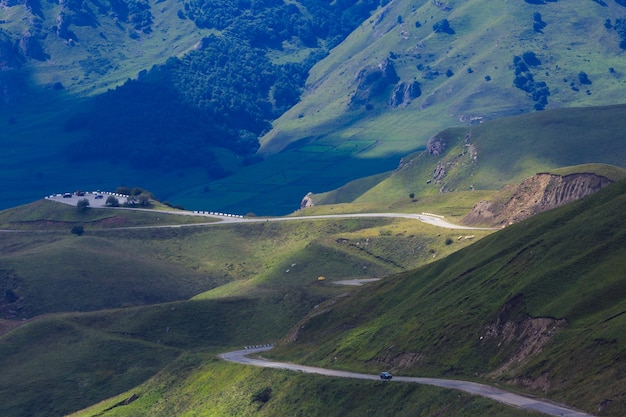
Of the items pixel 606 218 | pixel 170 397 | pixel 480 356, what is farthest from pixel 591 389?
pixel 170 397

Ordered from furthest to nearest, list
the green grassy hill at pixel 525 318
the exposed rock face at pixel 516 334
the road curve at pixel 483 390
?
the exposed rock face at pixel 516 334 < the green grassy hill at pixel 525 318 < the road curve at pixel 483 390

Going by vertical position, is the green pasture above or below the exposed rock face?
below

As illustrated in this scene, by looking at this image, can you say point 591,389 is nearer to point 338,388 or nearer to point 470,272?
point 338,388

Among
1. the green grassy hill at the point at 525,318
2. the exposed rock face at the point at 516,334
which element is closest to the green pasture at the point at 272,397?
the green grassy hill at the point at 525,318

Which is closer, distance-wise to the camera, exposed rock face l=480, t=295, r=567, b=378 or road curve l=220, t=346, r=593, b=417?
road curve l=220, t=346, r=593, b=417

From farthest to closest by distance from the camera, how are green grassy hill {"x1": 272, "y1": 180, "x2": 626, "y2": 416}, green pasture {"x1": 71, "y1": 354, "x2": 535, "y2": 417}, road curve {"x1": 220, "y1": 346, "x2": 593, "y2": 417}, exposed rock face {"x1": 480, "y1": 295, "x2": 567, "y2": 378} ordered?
exposed rock face {"x1": 480, "y1": 295, "x2": 567, "y2": 378} < green pasture {"x1": 71, "y1": 354, "x2": 535, "y2": 417} < green grassy hill {"x1": 272, "y1": 180, "x2": 626, "y2": 416} < road curve {"x1": 220, "y1": 346, "x2": 593, "y2": 417}

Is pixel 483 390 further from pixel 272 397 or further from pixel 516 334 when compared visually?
pixel 272 397

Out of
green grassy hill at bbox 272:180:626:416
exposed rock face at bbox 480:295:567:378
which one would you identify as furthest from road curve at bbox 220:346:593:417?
exposed rock face at bbox 480:295:567:378

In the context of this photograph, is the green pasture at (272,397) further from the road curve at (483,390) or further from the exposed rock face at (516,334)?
the exposed rock face at (516,334)

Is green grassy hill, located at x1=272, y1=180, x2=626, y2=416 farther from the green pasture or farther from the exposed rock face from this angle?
the green pasture
